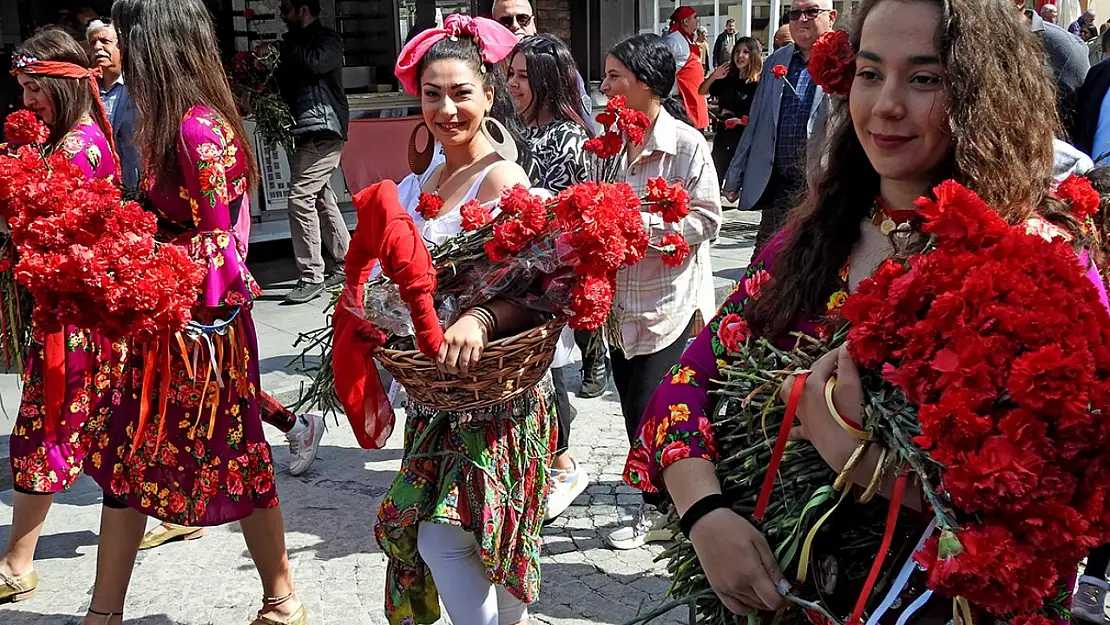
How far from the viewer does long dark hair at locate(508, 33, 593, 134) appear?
437cm

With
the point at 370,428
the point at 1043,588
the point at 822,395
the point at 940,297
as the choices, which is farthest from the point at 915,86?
the point at 370,428

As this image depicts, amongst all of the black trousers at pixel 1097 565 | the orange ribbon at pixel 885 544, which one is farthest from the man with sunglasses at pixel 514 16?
the orange ribbon at pixel 885 544

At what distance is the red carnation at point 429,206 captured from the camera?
2949 millimetres

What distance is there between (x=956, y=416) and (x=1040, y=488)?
5.4 inches

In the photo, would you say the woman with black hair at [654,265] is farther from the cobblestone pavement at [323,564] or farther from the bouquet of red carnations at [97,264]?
the bouquet of red carnations at [97,264]

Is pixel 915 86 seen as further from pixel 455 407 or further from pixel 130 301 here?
pixel 130 301

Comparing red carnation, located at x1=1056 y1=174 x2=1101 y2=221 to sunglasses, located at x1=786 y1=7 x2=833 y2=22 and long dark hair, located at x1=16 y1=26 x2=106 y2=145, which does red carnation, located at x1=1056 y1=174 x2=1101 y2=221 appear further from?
sunglasses, located at x1=786 y1=7 x2=833 y2=22

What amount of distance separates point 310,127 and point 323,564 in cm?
456

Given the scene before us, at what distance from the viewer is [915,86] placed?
5.41 feet

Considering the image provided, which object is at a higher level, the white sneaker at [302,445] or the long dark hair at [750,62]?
the long dark hair at [750,62]

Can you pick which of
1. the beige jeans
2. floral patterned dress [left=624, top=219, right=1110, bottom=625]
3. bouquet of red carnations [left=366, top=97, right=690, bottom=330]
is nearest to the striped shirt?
bouquet of red carnations [left=366, top=97, right=690, bottom=330]

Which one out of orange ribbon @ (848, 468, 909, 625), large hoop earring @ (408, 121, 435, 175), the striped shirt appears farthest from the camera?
the striped shirt

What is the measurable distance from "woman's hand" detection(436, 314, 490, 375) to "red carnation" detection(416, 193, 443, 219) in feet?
2.06

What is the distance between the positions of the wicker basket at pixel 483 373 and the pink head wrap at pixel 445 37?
1.02 metres
